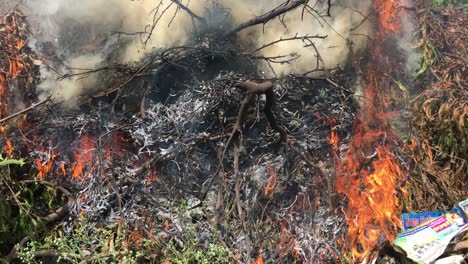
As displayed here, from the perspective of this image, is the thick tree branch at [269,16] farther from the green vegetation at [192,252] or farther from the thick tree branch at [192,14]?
the green vegetation at [192,252]

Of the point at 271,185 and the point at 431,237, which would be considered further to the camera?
the point at 271,185

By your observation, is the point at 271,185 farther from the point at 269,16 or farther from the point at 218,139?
the point at 269,16

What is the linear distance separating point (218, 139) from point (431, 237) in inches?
79.4

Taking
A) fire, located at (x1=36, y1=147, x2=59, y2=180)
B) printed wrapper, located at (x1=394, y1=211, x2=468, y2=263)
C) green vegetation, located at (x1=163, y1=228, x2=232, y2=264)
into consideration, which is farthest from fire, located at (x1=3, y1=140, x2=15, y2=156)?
printed wrapper, located at (x1=394, y1=211, x2=468, y2=263)

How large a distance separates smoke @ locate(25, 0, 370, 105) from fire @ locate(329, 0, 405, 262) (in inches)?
21.1

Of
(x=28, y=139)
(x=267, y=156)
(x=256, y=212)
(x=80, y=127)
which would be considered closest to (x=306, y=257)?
(x=256, y=212)

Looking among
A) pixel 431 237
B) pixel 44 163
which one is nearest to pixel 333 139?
pixel 431 237

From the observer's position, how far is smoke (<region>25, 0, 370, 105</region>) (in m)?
4.64

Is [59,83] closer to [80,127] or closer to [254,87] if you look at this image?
[80,127]

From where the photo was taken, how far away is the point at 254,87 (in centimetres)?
367

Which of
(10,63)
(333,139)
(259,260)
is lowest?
(259,260)

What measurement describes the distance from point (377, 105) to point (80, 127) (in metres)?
2.91

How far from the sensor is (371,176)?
426 centimetres

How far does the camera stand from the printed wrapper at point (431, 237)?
380cm
